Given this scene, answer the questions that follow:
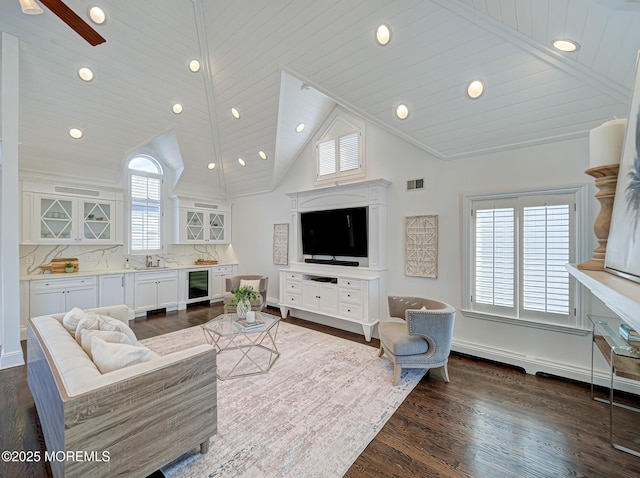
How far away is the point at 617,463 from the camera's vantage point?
1.83 meters

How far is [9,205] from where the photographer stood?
10.3ft

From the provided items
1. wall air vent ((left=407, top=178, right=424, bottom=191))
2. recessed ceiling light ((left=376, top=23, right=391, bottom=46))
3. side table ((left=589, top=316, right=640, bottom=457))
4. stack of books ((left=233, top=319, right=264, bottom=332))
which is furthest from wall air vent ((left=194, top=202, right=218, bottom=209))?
side table ((left=589, top=316, right=640, bottom=457))

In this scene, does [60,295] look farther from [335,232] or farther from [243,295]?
[335,232]

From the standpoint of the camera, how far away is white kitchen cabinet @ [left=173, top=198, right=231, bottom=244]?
597cm

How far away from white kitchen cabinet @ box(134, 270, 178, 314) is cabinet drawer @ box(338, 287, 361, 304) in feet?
12.2

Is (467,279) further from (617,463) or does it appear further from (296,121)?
(296,121)

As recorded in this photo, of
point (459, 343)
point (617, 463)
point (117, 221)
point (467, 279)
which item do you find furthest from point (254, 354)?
point (117, 221)

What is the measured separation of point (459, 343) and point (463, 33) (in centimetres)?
345

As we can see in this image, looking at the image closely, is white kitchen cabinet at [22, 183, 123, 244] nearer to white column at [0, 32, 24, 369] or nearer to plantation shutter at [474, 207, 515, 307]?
white column at [0, 32, 24, 369]

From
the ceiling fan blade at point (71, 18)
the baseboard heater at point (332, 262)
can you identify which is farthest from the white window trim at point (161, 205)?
the ceiling fan blade at point (71, 18)

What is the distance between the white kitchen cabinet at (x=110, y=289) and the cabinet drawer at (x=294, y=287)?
3.07m

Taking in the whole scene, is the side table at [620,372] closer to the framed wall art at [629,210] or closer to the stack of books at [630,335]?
the stack of books at [630,335]

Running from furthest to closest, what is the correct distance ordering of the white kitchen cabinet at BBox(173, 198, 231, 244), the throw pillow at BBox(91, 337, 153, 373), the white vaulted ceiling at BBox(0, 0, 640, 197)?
the white kitchen cabinet at BBox(173, 198, 231, 244)
the white vaulted ceiling at BBox(0, 0, 640, 197)
the throw pillow at BBox(91, 337, 153, 373)

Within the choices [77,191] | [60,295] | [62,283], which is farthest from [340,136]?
[60,295]
